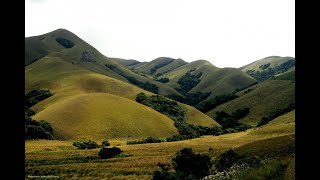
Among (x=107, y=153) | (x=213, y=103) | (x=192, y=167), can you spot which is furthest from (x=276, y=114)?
(x=192, y=167)

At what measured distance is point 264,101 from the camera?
162 m

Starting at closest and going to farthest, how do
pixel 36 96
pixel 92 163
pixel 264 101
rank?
pixel 92 163, pixel 36 96, pixel 264 101

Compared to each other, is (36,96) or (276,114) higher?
(36,96)

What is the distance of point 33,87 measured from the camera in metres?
162

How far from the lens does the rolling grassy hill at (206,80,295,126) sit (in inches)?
5866

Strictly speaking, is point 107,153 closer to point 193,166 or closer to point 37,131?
point 193,166

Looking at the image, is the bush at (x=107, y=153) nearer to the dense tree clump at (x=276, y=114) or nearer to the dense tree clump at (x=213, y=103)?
the dense tree clump at (x=276, y=114)

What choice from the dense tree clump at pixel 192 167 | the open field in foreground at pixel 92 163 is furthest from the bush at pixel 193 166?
the open field in foreground at pixel 92 163

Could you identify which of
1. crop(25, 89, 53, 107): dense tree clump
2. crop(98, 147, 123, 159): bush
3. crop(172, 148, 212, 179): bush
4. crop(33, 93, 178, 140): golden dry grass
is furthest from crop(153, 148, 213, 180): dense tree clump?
crop(25, 89, 53, 107): dense tree clump

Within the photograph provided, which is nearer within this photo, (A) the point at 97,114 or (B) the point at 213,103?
(A) the point at 97,114
